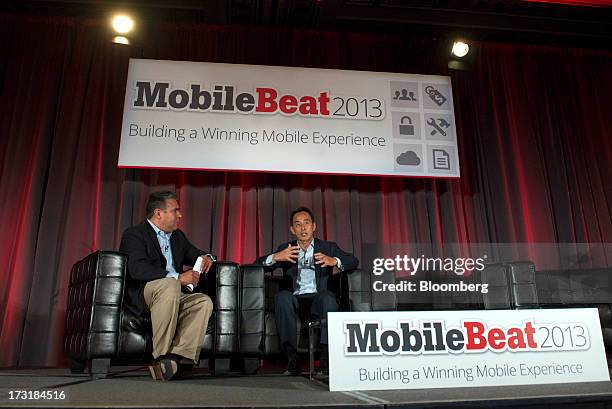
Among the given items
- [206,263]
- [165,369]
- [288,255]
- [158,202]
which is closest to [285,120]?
[288,255]

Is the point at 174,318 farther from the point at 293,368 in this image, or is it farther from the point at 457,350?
the point at 457,350

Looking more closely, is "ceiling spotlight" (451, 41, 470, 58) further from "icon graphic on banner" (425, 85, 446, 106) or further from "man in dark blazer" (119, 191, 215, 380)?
"man in dark blazer" (119, 191, 215, 380)

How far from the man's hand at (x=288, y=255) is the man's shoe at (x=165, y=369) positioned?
0.77 meters

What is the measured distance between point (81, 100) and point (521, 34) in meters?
3.42

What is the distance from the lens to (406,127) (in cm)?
348

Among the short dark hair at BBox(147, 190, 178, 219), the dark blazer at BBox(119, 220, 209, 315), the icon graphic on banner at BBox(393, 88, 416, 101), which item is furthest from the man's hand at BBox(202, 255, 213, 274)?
the icon graphic on banner at BBox(393, 88, 416, 101)

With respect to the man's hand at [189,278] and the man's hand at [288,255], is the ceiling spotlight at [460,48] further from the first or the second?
the man's hand at [189,278]

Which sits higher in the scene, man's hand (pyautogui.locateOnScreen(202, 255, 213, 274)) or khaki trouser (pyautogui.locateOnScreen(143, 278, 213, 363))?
man's hand (pyautogui.locateOnScreen(202, 255, 213, 274))

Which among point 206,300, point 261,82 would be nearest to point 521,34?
point 261,82

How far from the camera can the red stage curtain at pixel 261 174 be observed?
3.16 m

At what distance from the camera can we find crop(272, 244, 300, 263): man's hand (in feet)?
7.96

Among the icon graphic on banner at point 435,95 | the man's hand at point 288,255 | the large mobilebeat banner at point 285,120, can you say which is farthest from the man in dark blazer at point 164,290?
the icon graphic on banner at point 435,95

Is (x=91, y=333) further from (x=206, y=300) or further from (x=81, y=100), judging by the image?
(x=81, y=100)

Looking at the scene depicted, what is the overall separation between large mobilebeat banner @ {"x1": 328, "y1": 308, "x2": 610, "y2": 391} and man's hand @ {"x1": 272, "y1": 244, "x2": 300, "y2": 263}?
1117 mm
